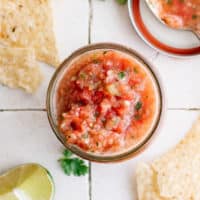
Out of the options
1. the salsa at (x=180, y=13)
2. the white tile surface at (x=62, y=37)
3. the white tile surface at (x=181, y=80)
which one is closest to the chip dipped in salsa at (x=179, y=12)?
the salsa at (x=180, y=13)

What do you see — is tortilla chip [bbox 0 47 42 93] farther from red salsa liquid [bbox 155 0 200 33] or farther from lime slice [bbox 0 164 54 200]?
red salsa liquid [bbox 155 0 200 33]

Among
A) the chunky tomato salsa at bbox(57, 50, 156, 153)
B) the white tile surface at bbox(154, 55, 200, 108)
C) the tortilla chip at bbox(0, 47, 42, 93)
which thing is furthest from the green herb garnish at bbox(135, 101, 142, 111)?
the tortilla chip at bbox(0, 47, 42, 93)

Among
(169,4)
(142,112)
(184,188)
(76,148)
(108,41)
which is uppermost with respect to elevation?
(169,4)

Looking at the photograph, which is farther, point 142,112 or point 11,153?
point 11,153

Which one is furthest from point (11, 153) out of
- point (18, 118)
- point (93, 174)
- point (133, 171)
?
point (133, 171)

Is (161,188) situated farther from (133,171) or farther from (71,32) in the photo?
(71,32)
